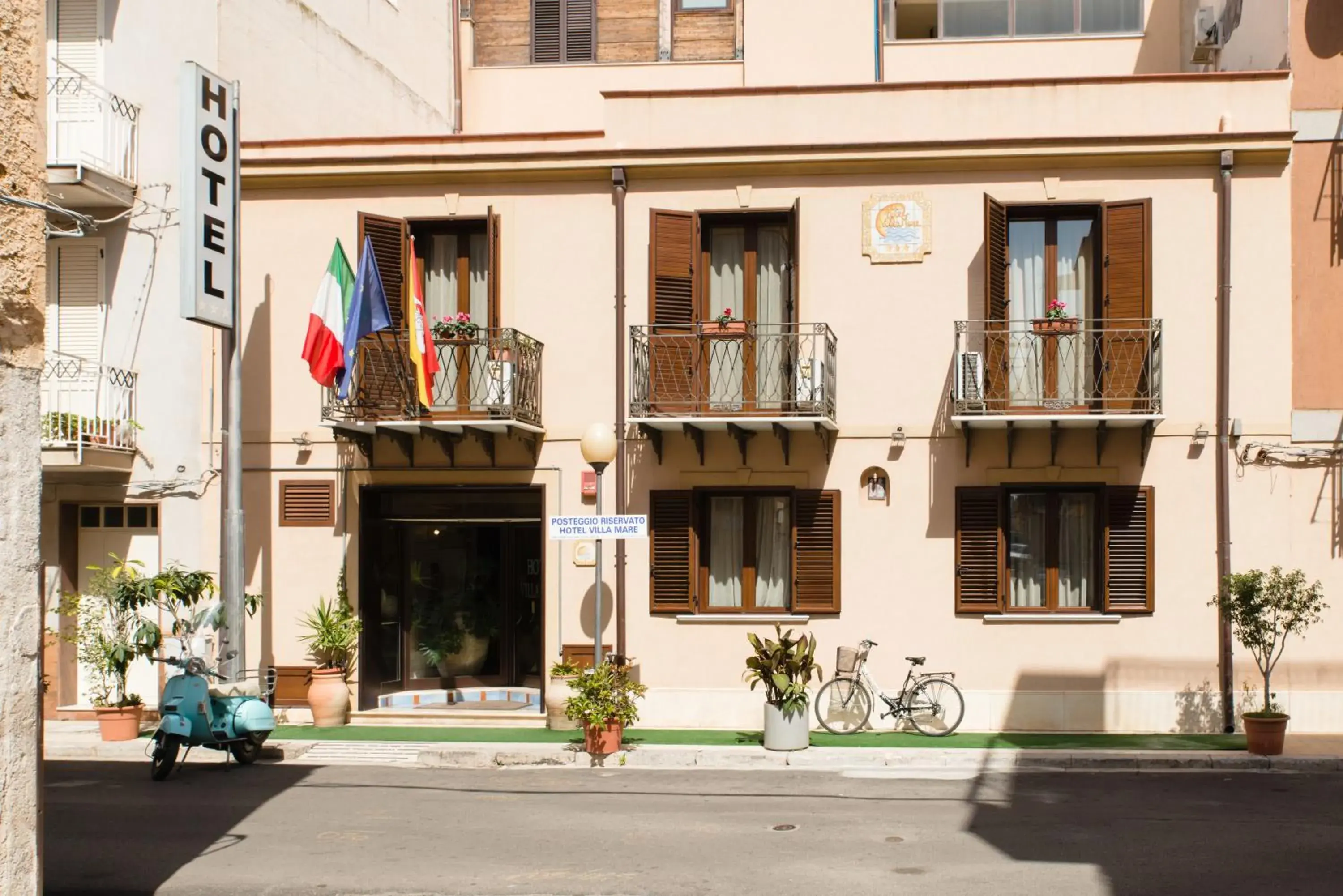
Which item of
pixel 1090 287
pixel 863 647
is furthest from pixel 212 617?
pixel 1090 287

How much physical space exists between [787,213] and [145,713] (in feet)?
32.6

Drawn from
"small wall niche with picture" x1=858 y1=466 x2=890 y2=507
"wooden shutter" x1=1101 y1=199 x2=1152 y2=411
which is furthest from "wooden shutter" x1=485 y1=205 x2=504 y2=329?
"wooden shutter" x1=1101 y1=199 x2=1152 y2=411

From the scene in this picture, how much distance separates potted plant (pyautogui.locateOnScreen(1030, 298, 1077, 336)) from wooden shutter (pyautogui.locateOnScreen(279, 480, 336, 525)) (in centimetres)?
893

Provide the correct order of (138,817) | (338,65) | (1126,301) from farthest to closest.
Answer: (338,65) < (1126,301) < (138,817)

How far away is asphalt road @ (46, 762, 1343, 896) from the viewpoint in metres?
8.89

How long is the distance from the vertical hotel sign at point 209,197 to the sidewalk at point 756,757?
498 cm

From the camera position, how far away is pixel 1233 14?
17641 millimetres

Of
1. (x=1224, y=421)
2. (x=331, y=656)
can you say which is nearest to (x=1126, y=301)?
(x=1224, y=421)

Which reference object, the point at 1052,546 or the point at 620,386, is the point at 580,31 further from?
the point at 1052,546

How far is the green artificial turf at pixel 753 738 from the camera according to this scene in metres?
14.3

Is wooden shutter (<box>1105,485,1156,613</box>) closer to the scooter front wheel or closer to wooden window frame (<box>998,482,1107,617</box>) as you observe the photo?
wooden window frame (<box>998,482,1107,617</box>)

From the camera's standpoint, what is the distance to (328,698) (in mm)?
15844

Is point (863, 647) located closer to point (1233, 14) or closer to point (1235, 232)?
point (1235, 232)

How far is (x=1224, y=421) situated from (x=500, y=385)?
8.54 meters
